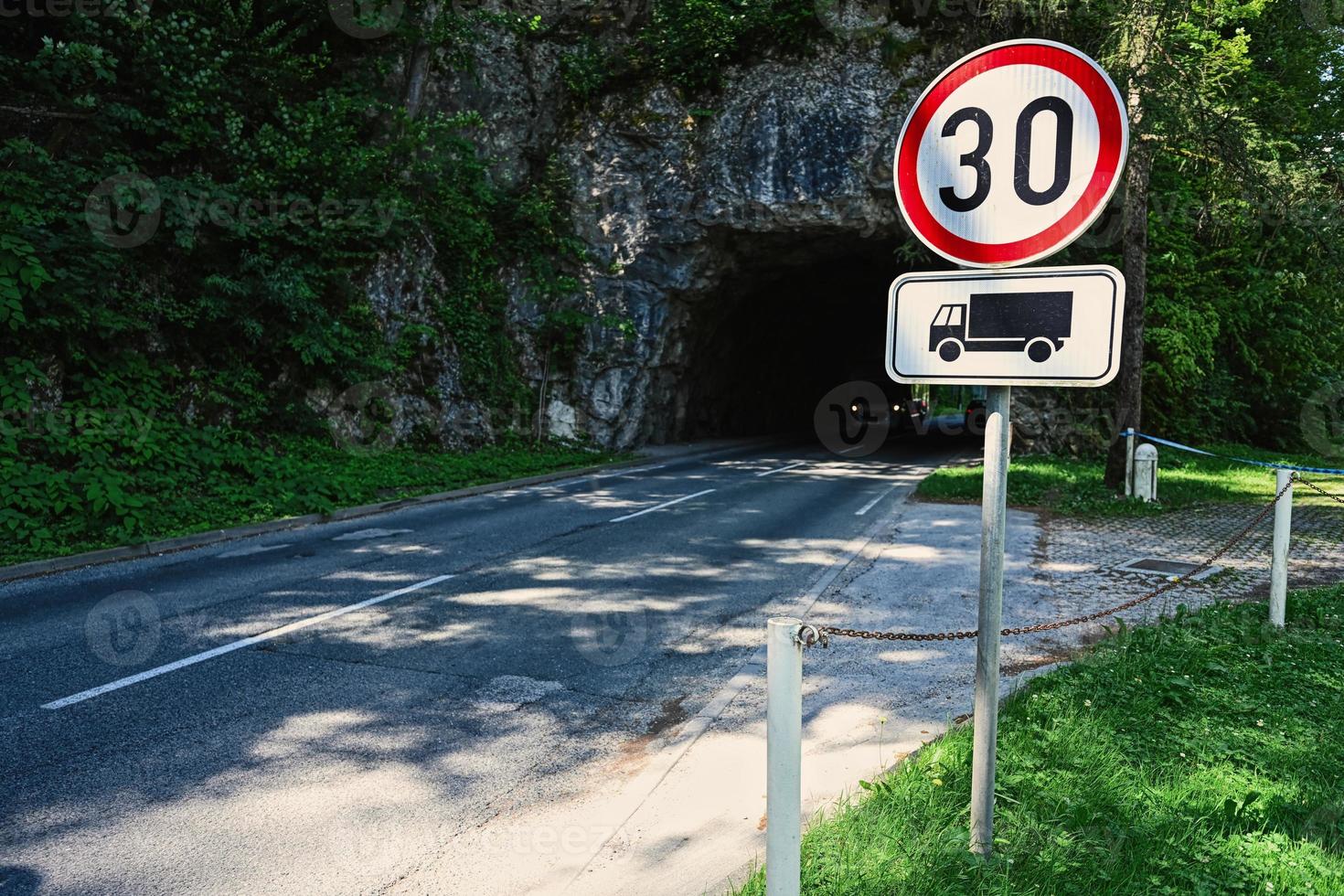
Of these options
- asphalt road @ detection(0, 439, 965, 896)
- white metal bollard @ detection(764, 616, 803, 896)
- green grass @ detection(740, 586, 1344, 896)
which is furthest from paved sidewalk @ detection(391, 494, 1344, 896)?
white metal bollard @ detection(764, 616, 803, 896)

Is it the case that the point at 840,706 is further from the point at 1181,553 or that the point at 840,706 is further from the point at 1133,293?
the point at 1133,293

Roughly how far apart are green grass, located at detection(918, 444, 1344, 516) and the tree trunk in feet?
3.02

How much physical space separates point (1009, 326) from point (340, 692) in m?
4.55

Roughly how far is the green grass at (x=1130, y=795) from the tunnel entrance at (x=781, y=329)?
681 inches

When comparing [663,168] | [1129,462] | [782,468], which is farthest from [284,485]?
[663,168]

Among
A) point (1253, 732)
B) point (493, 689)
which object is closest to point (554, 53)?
point (493, 689)

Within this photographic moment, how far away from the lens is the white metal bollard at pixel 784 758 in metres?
2.38

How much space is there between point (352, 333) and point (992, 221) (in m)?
15.8

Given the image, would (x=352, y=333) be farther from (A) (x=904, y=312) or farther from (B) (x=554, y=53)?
(A) (x=904, y=312)

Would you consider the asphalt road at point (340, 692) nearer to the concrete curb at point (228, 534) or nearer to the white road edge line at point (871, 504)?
the concrete curb at point (228, 534)

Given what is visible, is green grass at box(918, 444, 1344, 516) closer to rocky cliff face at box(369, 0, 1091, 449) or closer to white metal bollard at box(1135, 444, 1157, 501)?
white metal bollard at box(1135, 444, 1157, 501)

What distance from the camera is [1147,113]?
13000mm

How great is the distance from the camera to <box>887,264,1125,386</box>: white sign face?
99.5 inches

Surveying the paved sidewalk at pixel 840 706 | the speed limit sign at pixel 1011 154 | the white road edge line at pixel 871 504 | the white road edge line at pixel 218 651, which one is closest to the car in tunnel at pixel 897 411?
the white road edge line at pixel 871 504
